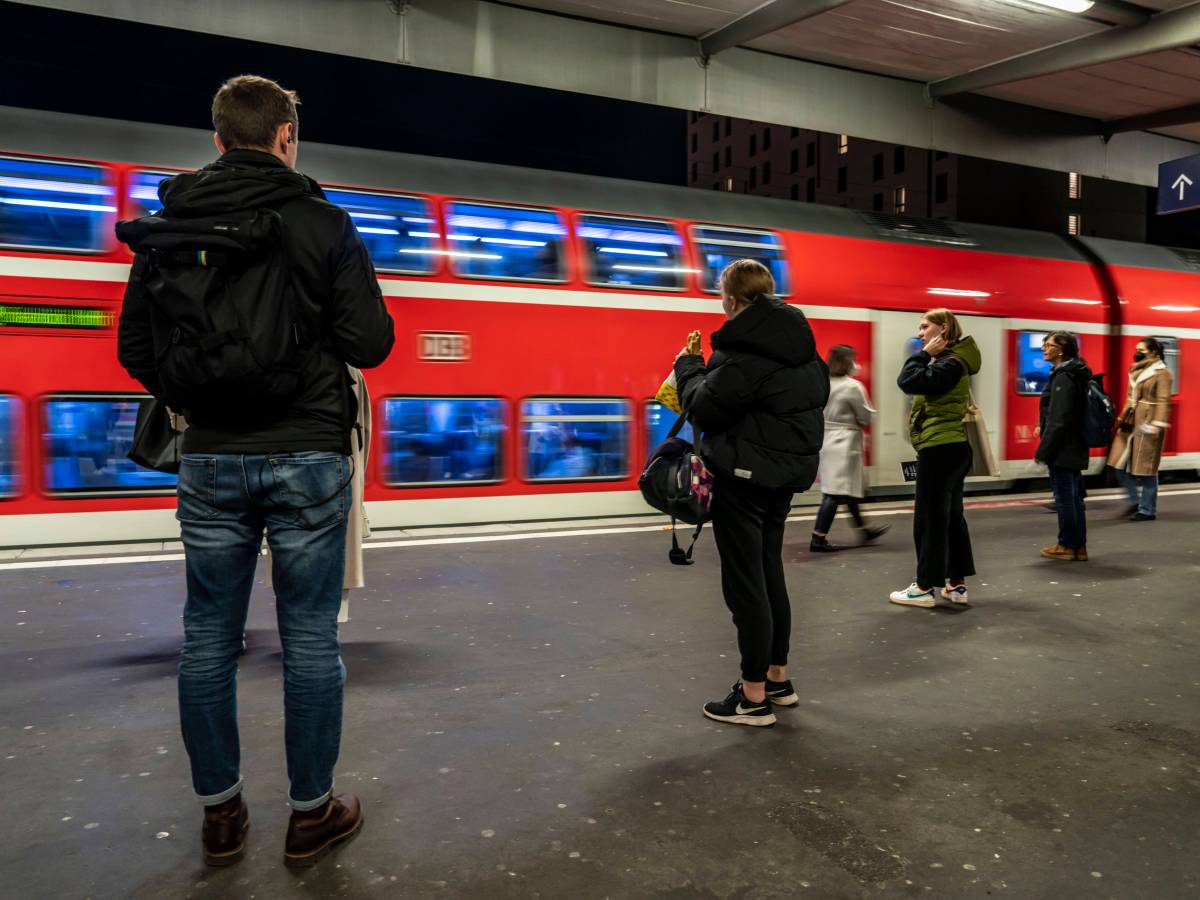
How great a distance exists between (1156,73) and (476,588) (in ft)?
44.5

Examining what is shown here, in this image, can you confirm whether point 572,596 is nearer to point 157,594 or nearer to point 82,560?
point 157,594

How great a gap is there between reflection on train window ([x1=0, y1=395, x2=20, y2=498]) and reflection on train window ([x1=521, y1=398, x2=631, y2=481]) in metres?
3.86

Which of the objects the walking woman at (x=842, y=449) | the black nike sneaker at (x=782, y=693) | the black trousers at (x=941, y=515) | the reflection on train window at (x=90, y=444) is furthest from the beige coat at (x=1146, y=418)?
the reflection on train window at (x=90, y=444)

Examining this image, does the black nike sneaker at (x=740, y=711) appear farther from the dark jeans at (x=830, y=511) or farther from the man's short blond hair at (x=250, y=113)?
the dark jeans at (x=830, y=511)

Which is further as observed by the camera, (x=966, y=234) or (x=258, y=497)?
(x=966, y=234)

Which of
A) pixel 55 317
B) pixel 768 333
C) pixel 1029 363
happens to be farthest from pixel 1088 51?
pixel 55 317

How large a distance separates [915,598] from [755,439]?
265 centimetres

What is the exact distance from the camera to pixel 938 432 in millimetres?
5445

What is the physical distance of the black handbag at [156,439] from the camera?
2.93 meters

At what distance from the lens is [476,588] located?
6117mm

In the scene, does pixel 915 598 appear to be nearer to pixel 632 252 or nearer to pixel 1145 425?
pixel 632 252

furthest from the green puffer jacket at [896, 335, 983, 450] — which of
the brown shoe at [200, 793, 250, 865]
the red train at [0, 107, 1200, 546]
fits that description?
the brown shoe at [200, 793, 250, 865]

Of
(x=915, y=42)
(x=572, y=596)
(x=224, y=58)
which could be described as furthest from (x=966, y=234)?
(x=224, y=58)

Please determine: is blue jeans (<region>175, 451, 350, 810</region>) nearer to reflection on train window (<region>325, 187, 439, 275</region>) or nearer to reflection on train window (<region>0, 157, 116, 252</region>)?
reflection on train window (<region>0, 157, 116, 252</region>)
